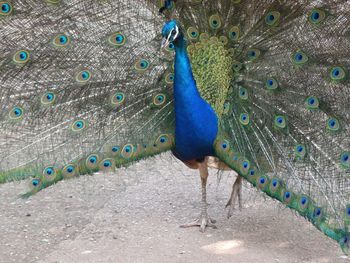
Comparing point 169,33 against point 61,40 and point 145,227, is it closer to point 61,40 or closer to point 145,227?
point 61,40

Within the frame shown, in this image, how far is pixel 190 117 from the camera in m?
3.10

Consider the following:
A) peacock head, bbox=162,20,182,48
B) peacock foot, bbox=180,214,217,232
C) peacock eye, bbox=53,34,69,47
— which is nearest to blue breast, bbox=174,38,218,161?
peacock head, bbox=162,20,182,48

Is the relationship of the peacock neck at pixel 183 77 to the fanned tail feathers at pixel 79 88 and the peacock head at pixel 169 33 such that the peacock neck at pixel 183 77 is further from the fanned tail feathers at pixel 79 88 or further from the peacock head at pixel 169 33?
the fanned tail feathers at pixel 79 88

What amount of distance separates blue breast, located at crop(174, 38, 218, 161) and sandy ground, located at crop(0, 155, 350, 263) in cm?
48

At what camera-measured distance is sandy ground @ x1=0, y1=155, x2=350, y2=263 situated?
3.19 m

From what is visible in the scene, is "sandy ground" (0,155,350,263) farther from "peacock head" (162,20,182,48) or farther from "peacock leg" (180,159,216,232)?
"peacock head" (162,20,182,48)

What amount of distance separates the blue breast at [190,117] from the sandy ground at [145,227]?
0.48 meters

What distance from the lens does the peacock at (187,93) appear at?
3008mm

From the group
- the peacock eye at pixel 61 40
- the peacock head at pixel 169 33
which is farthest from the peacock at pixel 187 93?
the peacock head at pixel 169 33

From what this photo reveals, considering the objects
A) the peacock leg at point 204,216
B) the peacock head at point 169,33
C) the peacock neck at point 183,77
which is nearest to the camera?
the peacock head at point 169,33

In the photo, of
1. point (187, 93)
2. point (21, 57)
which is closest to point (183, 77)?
point (187, 93)

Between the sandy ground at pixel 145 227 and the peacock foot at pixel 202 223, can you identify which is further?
the peacock foot at pixel 202 223

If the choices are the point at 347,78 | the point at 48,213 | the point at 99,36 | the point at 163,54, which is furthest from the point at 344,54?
the point at 48,213

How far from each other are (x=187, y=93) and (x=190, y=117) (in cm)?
14
